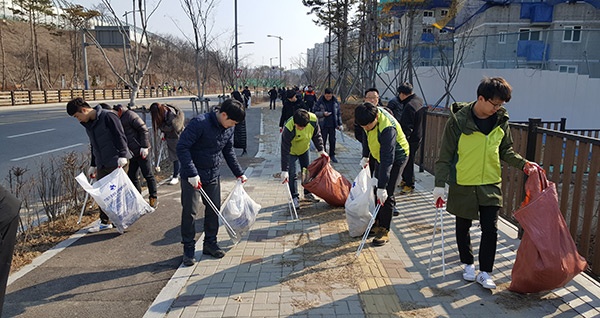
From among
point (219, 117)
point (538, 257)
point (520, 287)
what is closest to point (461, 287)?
point (520, 287)

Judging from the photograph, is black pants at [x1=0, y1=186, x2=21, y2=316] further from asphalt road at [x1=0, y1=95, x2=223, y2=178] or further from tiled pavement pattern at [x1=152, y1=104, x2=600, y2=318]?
asphalt road at [x1=0, y1=95, x2=223, y2=178]

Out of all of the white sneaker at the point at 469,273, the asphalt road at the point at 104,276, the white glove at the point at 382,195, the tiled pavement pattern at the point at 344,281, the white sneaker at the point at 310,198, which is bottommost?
the asphalt road at the point at 104,276

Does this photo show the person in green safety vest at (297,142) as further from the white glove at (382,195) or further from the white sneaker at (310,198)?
the white glove at (382,195)

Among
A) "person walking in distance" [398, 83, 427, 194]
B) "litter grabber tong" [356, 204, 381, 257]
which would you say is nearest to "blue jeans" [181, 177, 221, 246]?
"litter grabber tong" [356, 204, 381, 257]

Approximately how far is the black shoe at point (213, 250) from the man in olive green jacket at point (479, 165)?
2172 mm

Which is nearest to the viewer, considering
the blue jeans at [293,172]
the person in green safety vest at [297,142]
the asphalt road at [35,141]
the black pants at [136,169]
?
the person in green safety vest at [297,142]

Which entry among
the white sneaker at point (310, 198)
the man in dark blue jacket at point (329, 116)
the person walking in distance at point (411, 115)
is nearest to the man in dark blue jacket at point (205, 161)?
the white sneaker at point (310, 198)

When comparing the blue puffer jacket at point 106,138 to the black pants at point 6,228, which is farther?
the blue puffer jacket at point 106,138

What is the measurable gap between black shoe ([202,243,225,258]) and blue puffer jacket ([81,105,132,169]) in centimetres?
159

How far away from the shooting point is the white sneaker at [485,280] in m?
3.37

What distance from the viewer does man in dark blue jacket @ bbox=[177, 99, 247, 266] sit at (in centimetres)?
375

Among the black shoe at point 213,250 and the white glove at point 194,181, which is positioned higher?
the white glove at point 194,181

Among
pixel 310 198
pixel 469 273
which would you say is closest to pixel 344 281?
pixel 469 273

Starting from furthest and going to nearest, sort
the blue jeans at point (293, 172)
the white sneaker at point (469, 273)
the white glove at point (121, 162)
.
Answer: the blue jeans at point (293, 172) < the white glove at point (121, 162) < the white sneaker at point (469, 273)
